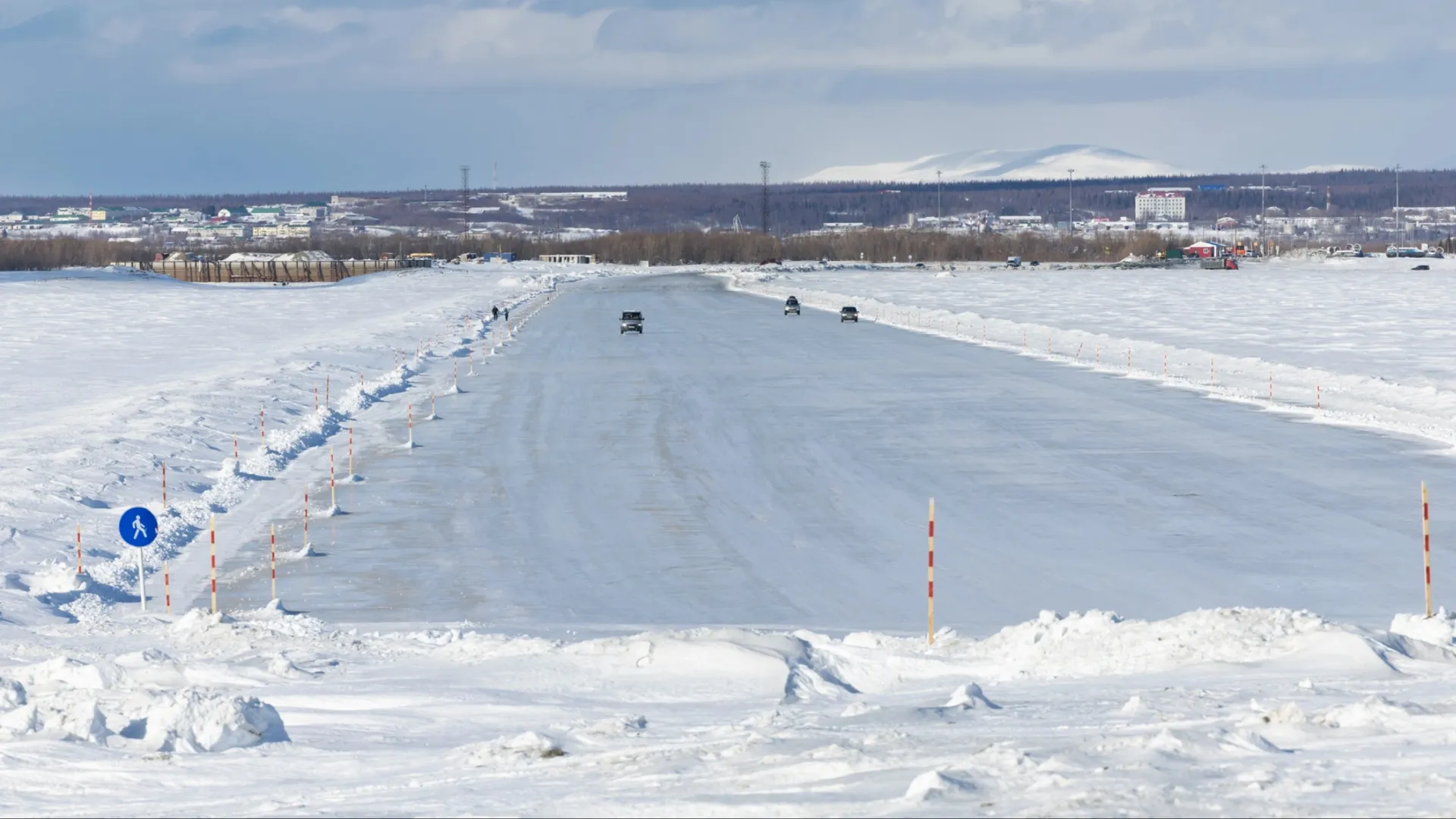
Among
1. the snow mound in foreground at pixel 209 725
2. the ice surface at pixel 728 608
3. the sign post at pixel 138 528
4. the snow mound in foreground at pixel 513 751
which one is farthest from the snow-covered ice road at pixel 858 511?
the snow mound in foreground at pixel 513 751

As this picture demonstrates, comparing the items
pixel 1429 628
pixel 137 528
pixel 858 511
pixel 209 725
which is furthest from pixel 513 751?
pixel 858 511

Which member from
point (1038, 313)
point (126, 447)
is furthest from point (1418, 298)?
point (126, 447)

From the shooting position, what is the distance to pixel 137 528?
15328 millimetres

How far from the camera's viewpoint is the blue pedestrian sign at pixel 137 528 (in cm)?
1527

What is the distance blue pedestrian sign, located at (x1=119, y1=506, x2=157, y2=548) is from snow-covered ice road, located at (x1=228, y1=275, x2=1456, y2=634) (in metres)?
1.59

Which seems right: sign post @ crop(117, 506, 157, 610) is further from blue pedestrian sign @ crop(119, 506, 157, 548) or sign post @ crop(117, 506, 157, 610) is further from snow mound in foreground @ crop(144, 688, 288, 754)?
snow mound in foreground @ crop(144, 688, 288, 754)

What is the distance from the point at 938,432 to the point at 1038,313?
154 feet

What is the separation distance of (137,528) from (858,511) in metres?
9.94

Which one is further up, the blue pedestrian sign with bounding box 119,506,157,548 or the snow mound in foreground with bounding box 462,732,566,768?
the blue pedestrian sign with bounding box 119,506,157,548

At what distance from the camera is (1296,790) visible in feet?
27.4

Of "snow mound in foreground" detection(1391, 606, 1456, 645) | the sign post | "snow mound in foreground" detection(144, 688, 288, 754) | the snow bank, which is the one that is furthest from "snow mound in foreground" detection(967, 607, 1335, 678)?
the snow bank

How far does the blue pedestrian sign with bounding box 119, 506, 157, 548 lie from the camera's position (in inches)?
601

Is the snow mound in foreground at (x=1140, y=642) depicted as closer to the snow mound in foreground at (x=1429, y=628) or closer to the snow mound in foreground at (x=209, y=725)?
the snow mound in foreground at (x=1429, y=628)

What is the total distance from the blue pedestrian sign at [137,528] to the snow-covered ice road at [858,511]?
1595 millimetres
